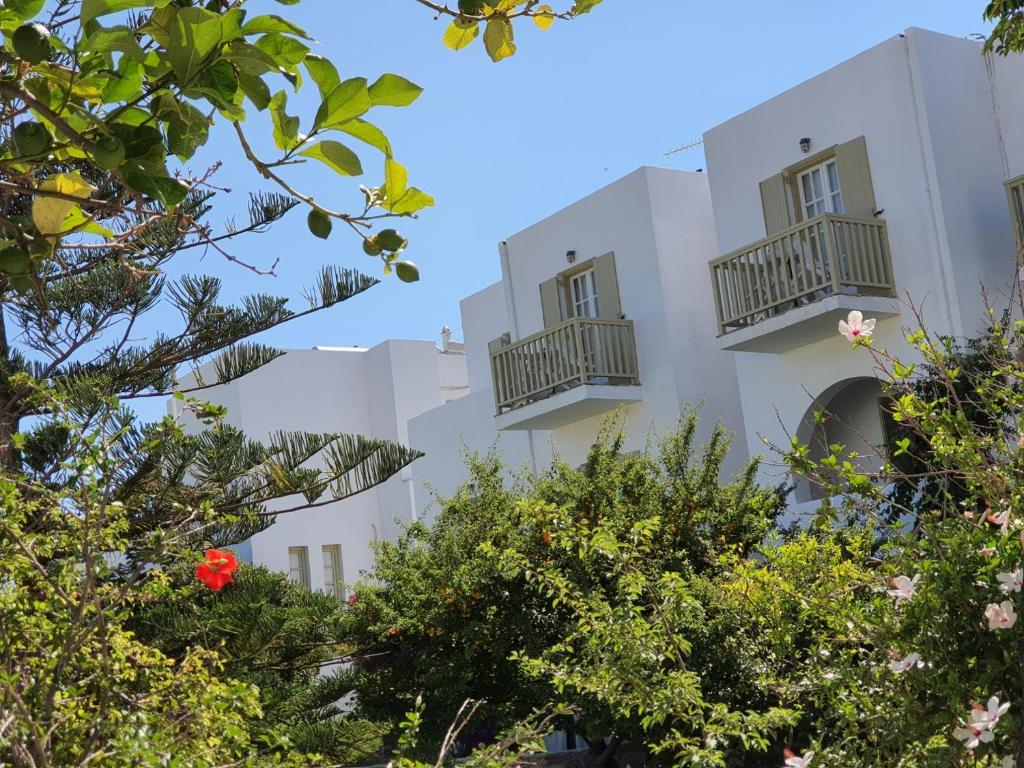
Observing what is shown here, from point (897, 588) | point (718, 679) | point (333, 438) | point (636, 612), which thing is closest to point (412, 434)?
point (333, 438)

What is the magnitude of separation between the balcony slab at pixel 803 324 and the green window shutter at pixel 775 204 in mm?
1201

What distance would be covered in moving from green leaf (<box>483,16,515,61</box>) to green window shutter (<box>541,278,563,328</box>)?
47.3 ft

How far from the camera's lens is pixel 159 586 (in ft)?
14.9

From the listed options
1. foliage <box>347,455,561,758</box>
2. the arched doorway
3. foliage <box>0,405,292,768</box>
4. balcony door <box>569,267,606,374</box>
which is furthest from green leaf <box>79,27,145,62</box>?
balcony door <box>569,267,606,374</box>

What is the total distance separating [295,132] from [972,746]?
2.42 meters

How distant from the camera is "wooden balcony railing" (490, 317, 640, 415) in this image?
1499 cm

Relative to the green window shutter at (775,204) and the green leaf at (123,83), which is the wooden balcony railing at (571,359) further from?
the green leaf at (123,83)

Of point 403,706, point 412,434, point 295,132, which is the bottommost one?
point 403,706

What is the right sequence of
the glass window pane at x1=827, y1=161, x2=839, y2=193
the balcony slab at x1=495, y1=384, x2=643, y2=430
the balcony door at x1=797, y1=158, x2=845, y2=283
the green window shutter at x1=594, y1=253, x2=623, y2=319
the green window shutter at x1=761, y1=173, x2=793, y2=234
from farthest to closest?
the green window shutter at x1=594, y1=253, x2=623, y2=319 < the balcony slab at x1=495, y1=384, x2=643, y2=430 < the green window shutter at x1=761, y1=173, x2=793, y2=234 < the glass window pane at x1=827, y1=161, x2=839, y2=193 < the balcony door at x1=797, y1=158, x2=845, y2=283

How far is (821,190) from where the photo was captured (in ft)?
43.6

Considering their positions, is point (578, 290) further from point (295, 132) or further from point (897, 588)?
point (295, 132)

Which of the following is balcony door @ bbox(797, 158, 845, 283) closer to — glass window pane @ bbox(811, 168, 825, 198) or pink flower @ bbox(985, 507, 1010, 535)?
glass window pane @ bbox(811, 168, 825, 198)

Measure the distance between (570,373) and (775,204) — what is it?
10.1ft

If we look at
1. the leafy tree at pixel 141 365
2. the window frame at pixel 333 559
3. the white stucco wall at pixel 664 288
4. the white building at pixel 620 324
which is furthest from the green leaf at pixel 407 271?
the window frame at pixel 333 559
